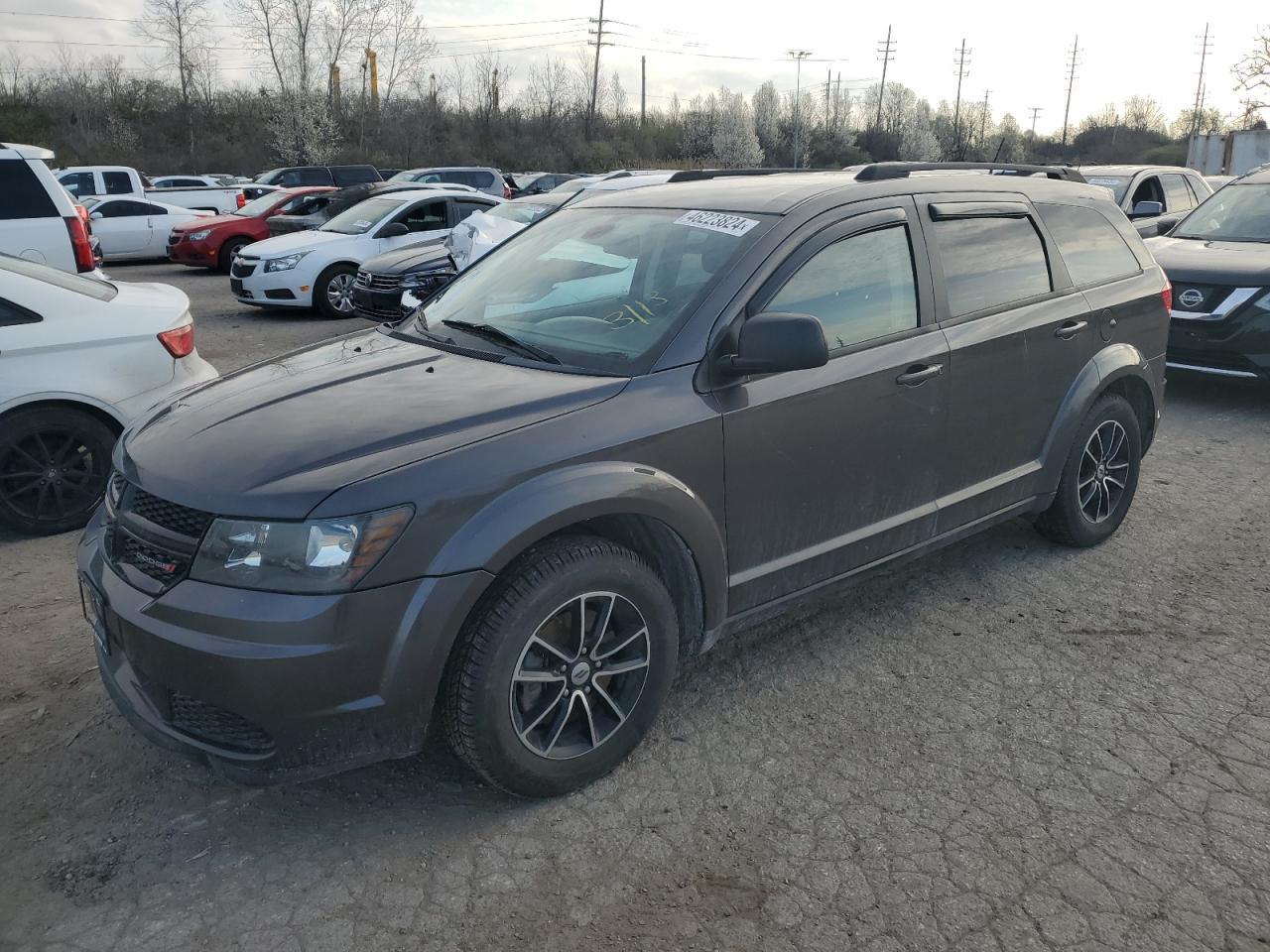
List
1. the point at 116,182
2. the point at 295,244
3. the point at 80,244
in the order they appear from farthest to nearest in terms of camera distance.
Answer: the point at 116,182, the point at 295,244, the point at 80,244

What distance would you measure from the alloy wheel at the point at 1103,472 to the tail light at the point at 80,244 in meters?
7.67

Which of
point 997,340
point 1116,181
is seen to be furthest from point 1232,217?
point 997,340

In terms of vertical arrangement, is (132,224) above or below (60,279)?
below

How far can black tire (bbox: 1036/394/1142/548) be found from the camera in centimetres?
464

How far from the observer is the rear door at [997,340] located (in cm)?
394

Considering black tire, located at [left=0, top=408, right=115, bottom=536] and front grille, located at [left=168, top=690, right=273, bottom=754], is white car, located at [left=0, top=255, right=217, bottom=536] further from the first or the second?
front grille, located at [left=168, top=690, right=273, bottom=754]

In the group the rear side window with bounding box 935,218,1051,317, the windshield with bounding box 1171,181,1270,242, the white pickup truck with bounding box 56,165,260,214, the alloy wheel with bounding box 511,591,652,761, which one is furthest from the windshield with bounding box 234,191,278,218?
the alloy wheel with bounding box 511,591,652,761

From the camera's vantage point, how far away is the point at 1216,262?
8102 millimetres

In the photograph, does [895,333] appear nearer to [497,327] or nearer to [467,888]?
[497,327]

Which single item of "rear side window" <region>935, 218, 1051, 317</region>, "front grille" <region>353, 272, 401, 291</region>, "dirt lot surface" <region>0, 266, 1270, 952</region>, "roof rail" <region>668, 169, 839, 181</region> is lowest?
"dirt lot surface" <region>0, 266, 1270, 952</region>

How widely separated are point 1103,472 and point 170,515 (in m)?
4.10

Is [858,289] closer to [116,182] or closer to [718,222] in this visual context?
[718,222]

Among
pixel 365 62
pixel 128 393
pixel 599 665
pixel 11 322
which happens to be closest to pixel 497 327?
pixel 599 665

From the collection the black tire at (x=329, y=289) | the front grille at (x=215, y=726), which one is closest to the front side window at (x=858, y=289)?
the front grille at (x=215, y=726)
